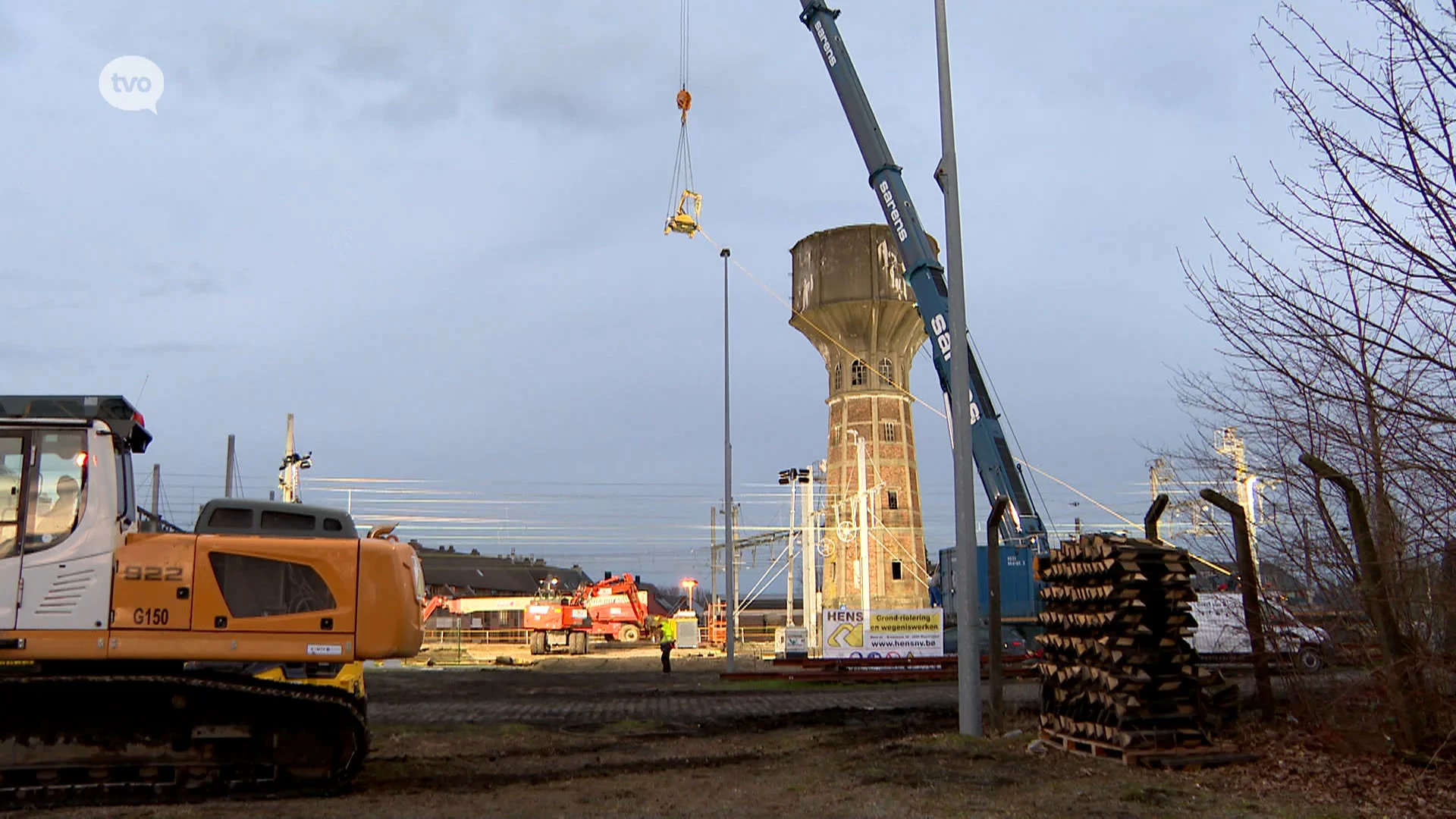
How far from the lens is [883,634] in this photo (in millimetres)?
32125

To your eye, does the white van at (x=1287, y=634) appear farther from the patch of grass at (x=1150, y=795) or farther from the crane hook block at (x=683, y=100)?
the crane hook block at (x=683, y=100)

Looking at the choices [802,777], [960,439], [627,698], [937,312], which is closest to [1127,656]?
[960,439]

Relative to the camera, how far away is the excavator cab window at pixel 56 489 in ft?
32.8

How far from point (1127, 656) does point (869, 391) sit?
46.1 metres

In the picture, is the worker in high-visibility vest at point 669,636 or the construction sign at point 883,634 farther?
the worker in high-visibility vest at point 669,636

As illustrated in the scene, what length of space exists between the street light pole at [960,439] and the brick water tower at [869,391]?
40.8 metres

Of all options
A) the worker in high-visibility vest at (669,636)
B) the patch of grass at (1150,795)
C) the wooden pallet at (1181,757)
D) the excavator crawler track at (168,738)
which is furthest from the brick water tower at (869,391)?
the excavator crawler track at (168,738)

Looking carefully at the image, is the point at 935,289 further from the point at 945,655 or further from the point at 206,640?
the point at 206,640

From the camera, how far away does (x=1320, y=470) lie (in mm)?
11898

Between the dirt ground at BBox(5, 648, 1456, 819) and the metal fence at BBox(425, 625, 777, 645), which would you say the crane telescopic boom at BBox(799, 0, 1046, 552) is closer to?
the dirt ground at BBox(5, 648, 1456, 819)

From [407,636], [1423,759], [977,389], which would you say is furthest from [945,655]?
[407,636]

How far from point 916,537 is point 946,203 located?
4564cm

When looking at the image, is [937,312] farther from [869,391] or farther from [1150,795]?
[869,391]

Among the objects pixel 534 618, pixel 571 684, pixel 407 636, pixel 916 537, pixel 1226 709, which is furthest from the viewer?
pixel 916 537
